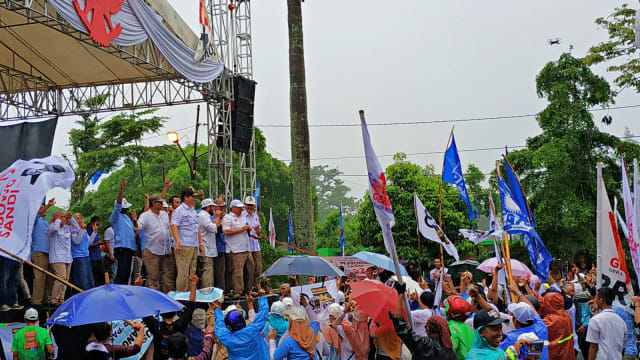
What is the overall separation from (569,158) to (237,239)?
15.2m

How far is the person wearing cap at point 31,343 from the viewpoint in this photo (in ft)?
21.8

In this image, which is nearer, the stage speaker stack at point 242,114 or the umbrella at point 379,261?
the umbrella at point 379,261

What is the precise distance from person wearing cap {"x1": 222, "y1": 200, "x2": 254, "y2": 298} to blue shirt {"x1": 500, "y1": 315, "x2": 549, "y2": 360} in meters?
5.92

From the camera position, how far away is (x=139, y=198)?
3086 cm

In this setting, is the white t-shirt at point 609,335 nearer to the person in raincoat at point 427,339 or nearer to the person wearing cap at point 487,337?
the person wearing cap at point 487,337

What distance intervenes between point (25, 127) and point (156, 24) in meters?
3.85

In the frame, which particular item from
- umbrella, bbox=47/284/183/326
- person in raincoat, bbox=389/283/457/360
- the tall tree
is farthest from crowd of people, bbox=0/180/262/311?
person in raincoat, bbox=389/283/457/360

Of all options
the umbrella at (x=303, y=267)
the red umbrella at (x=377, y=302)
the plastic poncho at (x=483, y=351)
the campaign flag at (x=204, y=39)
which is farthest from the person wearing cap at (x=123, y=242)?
the plastic poncho at (x=483, y=351)

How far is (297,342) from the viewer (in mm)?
6320

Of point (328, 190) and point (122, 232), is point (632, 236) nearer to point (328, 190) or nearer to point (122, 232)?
point (122, 232)

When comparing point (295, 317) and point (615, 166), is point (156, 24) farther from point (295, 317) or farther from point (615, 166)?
point (615, 166)

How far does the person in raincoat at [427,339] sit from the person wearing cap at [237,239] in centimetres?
590

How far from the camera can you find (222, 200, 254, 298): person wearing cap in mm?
10641

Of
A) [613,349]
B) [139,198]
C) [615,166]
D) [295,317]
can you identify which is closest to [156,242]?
[295,317]
